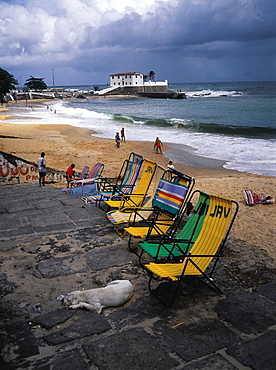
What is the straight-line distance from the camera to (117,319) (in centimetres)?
339

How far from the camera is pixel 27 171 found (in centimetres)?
1119

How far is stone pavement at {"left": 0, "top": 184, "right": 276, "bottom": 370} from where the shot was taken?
2.83 meters

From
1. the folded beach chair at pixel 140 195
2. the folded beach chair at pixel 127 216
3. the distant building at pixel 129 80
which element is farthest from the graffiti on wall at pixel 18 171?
the distant building at pixel 129 80

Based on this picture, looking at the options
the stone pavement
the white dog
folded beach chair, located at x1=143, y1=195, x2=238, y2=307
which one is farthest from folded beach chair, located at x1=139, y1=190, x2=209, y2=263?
the white dog

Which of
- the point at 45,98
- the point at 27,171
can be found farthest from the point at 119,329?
the point at 45,98

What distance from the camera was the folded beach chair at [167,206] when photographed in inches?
199

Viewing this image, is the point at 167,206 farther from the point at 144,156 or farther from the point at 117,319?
the point at 144,156

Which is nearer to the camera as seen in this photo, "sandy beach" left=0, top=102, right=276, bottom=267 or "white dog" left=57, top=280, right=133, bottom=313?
"white dog" left=57, top=280, right=133, bottom=313

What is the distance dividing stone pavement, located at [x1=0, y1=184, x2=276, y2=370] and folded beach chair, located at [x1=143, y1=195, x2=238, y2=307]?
24 centimetres

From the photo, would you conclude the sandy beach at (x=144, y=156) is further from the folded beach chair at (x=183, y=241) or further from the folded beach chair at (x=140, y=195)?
the folded beach chair at (x=140, y=195)

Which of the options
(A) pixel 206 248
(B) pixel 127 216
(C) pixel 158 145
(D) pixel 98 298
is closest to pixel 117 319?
(D) pixel 98 298

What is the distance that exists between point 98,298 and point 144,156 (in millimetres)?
16402

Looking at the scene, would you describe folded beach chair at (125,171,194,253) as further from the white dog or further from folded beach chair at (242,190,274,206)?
folded beach chair at (242,190,274,206)

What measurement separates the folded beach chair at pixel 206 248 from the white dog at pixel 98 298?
0.38 m
